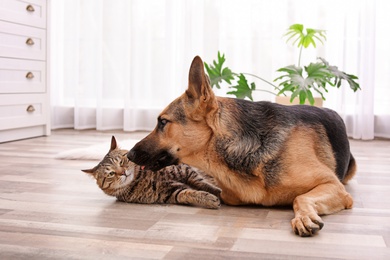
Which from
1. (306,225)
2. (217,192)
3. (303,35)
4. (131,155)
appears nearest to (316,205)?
(306,225)

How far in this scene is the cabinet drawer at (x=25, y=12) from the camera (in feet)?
14.0

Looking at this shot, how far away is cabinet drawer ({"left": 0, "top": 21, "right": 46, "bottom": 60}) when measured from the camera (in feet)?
14.0

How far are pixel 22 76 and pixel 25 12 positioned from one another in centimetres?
54

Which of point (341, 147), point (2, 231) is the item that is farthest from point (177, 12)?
point (2, 231)

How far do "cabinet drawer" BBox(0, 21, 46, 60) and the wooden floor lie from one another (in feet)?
6.11

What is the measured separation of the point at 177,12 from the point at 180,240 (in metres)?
3.77

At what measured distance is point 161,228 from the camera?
6.12 feet

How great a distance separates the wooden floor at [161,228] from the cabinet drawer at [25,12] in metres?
1.97

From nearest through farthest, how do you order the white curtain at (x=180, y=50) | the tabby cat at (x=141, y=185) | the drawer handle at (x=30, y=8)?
the tabby cat at (x=141, y=185) < the drawer handle at (x=30, y=8) < the white curtain at (x=180, y=50)

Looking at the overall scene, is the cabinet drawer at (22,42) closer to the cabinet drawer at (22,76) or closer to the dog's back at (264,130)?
the cabinet drawer at (22,76)

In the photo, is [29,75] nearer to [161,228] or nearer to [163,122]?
[163,122]

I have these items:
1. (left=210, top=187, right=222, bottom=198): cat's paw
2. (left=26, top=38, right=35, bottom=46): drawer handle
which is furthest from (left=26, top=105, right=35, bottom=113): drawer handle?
(left=210, top=187, right=222, bottom=198): cat's paw

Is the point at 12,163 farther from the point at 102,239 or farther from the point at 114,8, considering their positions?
the point at 114,8

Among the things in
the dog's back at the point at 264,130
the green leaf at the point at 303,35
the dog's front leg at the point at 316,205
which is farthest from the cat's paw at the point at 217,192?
the green leaf at the point at 303,35
